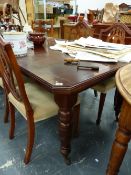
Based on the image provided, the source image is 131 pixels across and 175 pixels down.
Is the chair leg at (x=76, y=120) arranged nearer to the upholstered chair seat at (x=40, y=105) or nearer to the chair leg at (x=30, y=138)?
the upholstered chair seat at (x=40, y=105)

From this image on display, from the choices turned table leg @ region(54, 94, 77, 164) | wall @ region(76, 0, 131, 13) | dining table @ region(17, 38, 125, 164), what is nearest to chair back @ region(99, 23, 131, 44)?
dining table @ region(17, 38, 125, 164)

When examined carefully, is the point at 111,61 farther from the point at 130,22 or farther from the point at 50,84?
the point at 130,22

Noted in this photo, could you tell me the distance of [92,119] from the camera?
1.71 meters

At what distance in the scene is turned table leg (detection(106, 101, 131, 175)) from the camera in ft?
2.29

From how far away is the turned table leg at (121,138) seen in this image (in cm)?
70

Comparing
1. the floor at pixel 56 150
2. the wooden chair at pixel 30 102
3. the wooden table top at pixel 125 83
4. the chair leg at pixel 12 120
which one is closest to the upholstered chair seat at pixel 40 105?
the wooden chair at pixel 30 102

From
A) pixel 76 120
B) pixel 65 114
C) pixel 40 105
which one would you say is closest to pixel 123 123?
pixel 65 114

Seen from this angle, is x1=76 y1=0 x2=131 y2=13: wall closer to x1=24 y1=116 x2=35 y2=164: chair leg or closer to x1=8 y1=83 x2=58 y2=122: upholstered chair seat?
x1=8 y1=83 x2=58 y2=122: upholstered chair seat

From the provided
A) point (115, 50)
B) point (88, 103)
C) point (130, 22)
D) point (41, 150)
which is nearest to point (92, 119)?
point (88, 103)

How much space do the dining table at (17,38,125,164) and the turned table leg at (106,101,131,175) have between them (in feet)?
0.73

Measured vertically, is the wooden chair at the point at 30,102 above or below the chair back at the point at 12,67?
below

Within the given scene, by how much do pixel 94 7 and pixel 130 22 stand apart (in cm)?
266

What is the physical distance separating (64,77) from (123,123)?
1.13 feet

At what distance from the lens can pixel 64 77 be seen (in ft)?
2.77
